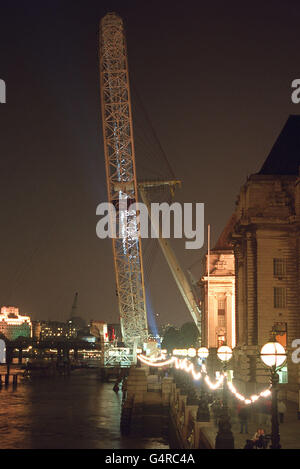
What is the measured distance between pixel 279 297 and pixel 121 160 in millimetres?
50608

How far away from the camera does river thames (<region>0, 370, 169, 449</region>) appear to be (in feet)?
141

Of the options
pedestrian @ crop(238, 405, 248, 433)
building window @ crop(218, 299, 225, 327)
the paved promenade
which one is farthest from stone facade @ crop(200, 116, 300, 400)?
building window @ crop(218, 299, 225, 327)

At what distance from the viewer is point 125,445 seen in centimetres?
4191

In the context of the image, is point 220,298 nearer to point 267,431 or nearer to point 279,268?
point 279,268

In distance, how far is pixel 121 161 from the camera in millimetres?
100250

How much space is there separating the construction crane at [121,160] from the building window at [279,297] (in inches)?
1897

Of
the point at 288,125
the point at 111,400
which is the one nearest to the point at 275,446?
the point at 288,125

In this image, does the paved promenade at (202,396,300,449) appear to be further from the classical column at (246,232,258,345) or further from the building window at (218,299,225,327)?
the building window at (218,299,225,327)

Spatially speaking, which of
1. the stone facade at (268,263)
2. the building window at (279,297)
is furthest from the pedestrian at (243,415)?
the building window at (279,297)

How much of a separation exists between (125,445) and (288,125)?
33325 millimetres

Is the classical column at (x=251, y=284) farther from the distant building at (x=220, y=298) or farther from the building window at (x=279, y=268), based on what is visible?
the distant building at (x=220, y=298)

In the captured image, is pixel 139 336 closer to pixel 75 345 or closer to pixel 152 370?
pixel 152 370

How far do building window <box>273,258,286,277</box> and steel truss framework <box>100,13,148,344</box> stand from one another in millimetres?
47758

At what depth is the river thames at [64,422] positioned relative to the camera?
1693 inches
